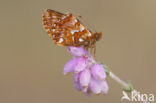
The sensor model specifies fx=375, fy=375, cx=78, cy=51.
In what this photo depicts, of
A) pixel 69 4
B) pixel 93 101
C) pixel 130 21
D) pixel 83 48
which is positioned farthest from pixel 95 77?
pixel 69 4

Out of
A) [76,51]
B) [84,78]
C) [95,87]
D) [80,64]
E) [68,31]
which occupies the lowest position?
[95,87]

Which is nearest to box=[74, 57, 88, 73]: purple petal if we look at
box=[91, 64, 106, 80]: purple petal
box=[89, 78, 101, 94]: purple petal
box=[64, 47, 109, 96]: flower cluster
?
box=[64, 47, 109, 96]: flower cluster

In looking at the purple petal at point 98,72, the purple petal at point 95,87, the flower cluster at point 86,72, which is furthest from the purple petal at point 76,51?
the purple petal at point 95,87

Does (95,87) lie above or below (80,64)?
below

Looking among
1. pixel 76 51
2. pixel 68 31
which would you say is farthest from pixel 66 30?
pixel 76 51

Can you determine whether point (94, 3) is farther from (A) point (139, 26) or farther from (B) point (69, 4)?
(A) point (139, 26)

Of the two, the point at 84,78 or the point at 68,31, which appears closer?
the point at 84,78

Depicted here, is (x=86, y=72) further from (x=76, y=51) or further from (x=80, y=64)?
(x=76, y=51)

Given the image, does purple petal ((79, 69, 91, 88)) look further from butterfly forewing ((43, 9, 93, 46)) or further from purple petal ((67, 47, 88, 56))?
butterfly forewing ((43, 9, 93, 46))
